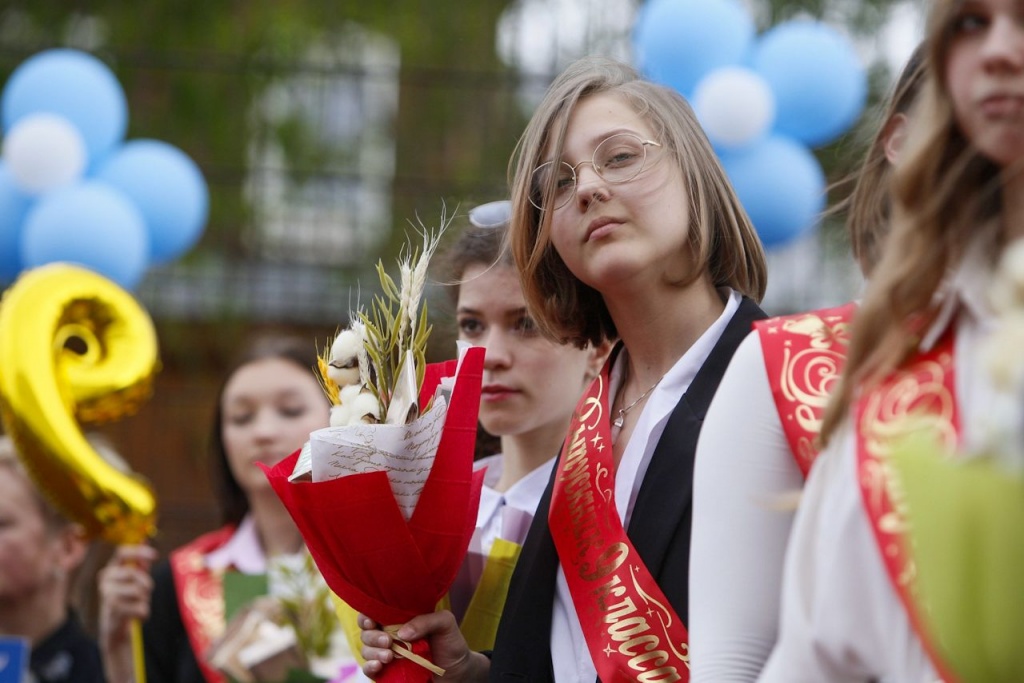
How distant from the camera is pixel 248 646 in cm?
354

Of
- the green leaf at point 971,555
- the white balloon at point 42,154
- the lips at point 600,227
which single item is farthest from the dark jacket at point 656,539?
the white balloon at point 42,154

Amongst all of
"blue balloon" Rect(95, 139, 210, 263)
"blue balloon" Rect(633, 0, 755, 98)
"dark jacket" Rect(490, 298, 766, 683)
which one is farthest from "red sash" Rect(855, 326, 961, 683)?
"blue balloon" Rect(95, 139, 210, 263)

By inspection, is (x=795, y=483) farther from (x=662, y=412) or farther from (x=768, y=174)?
(x=768, y=174)

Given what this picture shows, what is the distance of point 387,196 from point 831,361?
6493 millimetres

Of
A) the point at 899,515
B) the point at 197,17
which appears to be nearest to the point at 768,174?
the point at 899,515

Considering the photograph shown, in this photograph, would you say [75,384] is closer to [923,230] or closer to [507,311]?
[507,311]

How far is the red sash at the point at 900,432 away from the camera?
1354 mm

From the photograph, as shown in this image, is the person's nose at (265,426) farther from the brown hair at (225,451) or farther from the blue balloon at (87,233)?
the blue balloon at (87,233)

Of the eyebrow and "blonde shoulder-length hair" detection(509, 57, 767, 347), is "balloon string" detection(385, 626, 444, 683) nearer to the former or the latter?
"blonde shoulder-length hair" detection(509, 57, 767, 347)

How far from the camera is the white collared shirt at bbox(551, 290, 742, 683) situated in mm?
2223

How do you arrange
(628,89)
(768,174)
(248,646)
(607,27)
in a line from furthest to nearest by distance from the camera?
(607,27) → (768,174) → (248,646) → (628,89)

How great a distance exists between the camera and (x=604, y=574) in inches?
85.0

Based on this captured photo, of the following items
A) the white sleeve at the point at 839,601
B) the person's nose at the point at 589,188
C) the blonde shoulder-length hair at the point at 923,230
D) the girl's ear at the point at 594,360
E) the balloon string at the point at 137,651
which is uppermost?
the person's nose at the point at 589,188

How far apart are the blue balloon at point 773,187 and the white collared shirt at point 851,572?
11.9ft
